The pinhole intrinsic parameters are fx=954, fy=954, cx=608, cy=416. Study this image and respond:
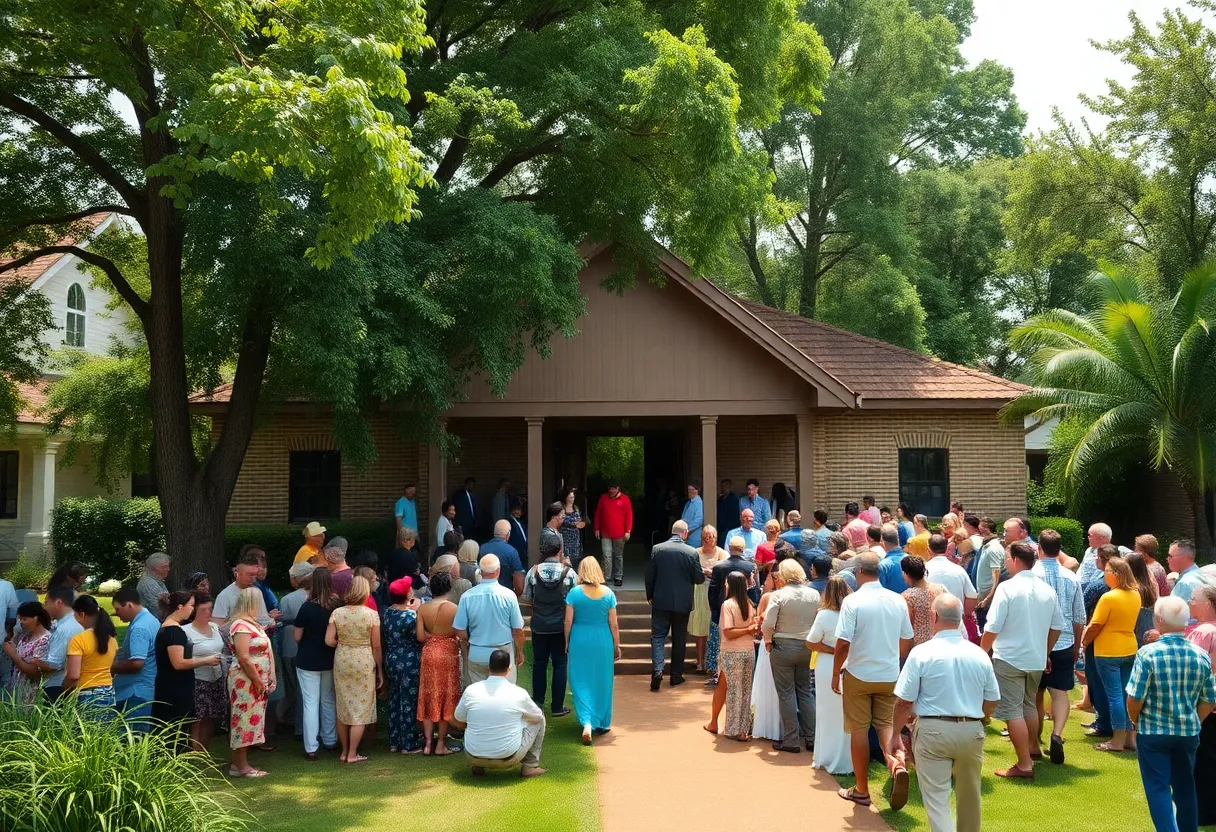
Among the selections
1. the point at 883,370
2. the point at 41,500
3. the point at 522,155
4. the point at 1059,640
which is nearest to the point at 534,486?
the point at 522,155

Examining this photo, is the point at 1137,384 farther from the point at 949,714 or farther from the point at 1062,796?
the point at 949,714

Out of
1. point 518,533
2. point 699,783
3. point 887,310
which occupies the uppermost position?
point 887,310

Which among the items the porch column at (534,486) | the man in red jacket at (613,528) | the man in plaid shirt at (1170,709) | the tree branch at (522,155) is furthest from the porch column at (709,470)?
the man in plaid shirt at (1170,709)

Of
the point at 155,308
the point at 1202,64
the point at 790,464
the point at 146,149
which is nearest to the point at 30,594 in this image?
the point at 155,308

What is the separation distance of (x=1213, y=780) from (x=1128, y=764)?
5.23 ft

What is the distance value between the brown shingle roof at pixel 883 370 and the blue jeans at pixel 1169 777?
11.6 m

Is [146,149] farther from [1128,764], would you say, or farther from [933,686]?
[1128,764]

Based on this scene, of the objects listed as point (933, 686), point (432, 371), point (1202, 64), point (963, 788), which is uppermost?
point (1202, 64)

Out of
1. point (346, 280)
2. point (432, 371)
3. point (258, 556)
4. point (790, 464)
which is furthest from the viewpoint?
point (790, 464)

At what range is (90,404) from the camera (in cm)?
1802

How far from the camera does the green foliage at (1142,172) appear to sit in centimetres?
2072

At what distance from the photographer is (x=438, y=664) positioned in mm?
8992

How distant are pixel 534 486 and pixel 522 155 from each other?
5289mm

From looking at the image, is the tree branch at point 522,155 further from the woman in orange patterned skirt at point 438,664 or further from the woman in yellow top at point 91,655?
the woman in yellow top at point 91,655
